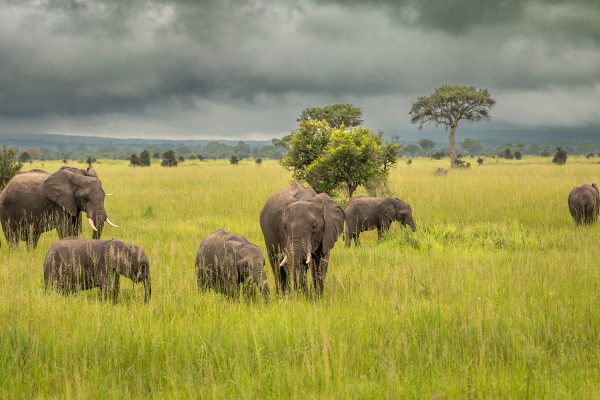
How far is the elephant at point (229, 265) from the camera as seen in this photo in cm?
706

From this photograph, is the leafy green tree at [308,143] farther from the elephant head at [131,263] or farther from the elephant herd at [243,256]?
the elephant head at [131,263]

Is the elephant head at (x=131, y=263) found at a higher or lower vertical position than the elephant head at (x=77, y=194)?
lower

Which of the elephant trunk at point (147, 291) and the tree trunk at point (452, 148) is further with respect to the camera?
the tree trunk at point (452, 148)

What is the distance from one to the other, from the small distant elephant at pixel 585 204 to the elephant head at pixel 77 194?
13.2 m

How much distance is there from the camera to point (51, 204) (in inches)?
473

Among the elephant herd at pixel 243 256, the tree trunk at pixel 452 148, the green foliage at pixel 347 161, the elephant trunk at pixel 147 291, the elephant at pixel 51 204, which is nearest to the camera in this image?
the elephant herd at pixel 243 256

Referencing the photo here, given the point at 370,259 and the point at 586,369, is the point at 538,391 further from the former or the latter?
the point at 370,259

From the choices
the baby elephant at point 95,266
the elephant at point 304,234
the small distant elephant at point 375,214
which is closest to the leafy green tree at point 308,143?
the small distant elephant at point 375,214

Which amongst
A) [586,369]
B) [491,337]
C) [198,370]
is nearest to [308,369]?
[198,370]

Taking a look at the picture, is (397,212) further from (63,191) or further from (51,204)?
(51,204)

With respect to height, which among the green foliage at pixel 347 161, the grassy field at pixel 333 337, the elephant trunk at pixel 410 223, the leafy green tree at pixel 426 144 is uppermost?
the leafy green tree at pixel 426 144

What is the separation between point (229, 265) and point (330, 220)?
1.72 m

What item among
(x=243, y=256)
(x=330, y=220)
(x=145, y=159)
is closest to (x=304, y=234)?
(x=330, y=220)

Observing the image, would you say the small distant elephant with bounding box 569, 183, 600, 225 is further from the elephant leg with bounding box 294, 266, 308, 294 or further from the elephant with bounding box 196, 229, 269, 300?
the elephant with bounding box 196, 229, 269, 300
